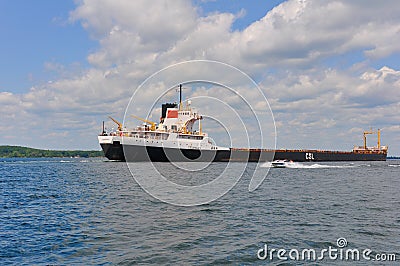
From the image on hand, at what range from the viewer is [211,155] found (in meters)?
92.8

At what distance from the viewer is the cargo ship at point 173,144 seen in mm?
80688

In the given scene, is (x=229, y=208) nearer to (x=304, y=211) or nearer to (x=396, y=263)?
(x=304, y=211)

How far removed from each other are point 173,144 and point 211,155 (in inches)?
463

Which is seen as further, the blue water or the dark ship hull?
the dark ship hull

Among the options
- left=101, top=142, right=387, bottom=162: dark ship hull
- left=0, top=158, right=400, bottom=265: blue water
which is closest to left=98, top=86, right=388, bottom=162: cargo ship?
left=101, top=142, right=387, bottom=162: dark ship hull

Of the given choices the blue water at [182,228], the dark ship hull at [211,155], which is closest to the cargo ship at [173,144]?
the dark ship hull at [211,155]

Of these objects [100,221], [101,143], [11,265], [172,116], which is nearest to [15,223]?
[100,221]

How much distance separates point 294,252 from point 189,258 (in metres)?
4.12

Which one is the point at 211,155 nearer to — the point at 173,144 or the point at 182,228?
the point at 173,144

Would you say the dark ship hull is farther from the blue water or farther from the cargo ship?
the blue water

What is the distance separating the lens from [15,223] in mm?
19875

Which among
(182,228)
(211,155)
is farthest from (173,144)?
(182,228)

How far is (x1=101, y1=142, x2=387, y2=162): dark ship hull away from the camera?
81500 millimetres

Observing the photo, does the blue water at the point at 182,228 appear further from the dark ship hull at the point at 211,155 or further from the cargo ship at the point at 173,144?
the cargo ship at the point at 173,144
